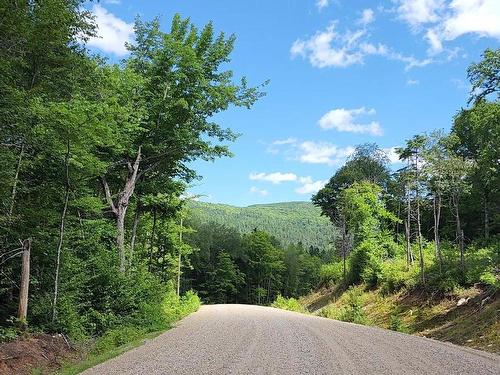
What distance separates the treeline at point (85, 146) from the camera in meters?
11.6

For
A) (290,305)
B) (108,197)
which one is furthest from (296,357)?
(290,305)

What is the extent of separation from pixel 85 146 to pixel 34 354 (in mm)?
5295

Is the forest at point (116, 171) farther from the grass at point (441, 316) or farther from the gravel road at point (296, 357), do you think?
the gravel road at point (296, 357)

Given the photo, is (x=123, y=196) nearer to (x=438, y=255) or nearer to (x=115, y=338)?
(x=115, y=338)

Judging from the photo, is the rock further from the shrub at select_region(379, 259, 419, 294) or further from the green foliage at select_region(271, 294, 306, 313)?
the green foliage at select_region(271, 294, 306, 313)

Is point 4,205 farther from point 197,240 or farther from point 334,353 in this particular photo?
point 197,240

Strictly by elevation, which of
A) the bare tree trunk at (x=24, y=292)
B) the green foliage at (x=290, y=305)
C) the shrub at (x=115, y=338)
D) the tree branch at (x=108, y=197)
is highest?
the tree branch at (x=108, y=197)

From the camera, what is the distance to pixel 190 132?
20.9m

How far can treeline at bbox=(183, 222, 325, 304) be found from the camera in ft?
271

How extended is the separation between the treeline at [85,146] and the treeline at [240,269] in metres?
61.1

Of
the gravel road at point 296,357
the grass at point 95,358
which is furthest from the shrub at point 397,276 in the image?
the grass at point 95,358

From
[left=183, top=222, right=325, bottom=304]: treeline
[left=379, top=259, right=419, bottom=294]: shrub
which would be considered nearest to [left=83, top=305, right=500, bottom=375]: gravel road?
[left=379, top=259, right=419, bottom=294]: shrub

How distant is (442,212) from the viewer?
43.4m

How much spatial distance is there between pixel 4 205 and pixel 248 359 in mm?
7315
